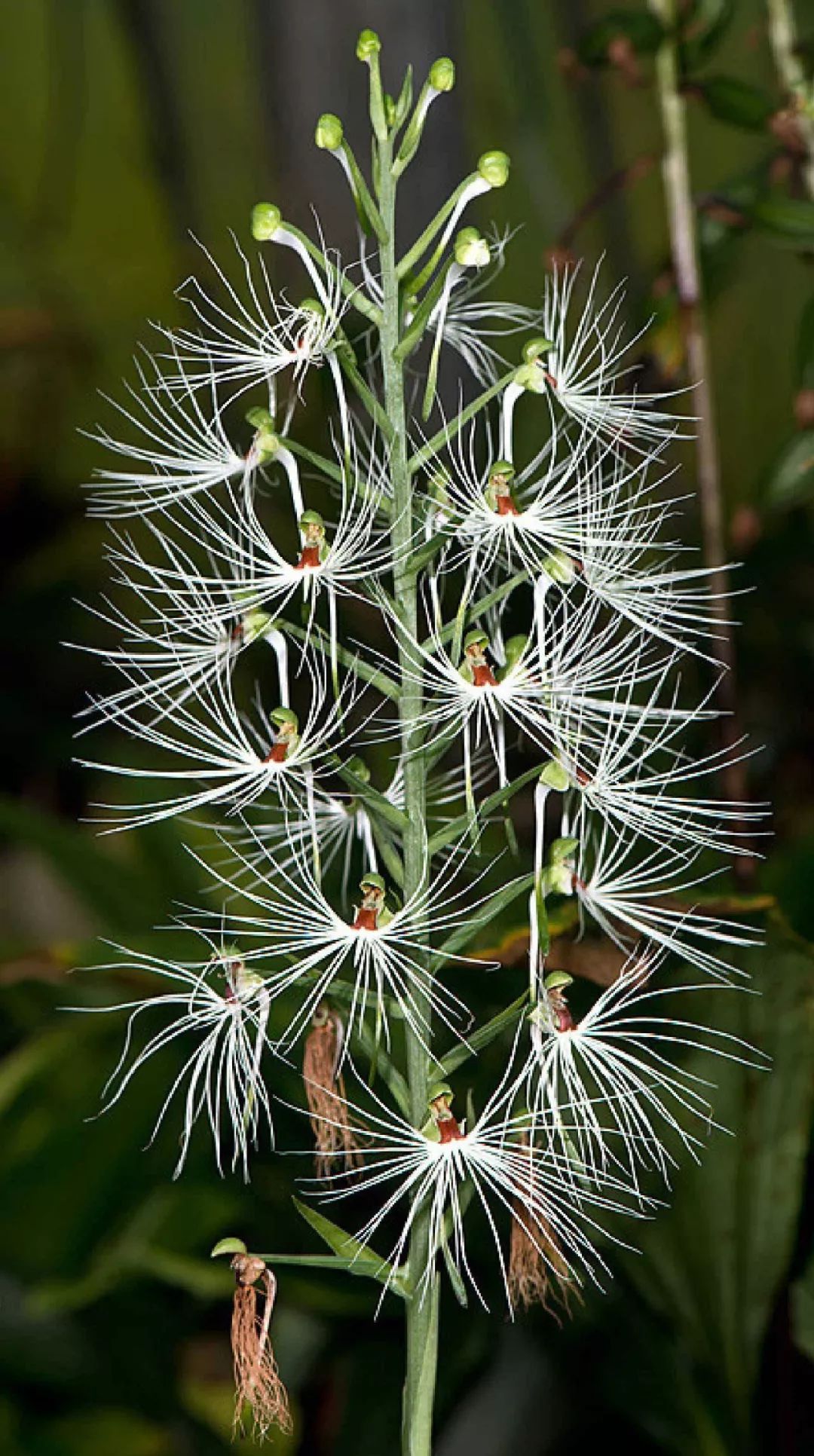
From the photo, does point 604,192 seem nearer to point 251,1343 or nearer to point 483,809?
point 483,809

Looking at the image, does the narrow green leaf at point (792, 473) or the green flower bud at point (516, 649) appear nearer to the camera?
the green flower bud at point (516, 649)

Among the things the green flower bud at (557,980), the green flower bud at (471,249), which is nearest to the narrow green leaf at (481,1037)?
the green flower bud at (557,980)

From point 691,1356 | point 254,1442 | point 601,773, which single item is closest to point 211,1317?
point 254,1442

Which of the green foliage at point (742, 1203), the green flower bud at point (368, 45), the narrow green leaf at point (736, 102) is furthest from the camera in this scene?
the narrow green leaf at point (736, 102)

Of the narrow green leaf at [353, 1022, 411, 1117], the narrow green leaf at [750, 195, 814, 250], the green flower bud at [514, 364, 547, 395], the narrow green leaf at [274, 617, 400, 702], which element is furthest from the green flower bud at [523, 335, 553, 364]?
the narrow green leaf at [750, 195, 814, 250]

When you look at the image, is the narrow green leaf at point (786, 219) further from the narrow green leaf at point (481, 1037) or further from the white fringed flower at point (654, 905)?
the narrow green leaf at point (481, 1037)

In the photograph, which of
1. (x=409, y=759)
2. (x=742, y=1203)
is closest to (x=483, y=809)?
(x=409, y=759)
